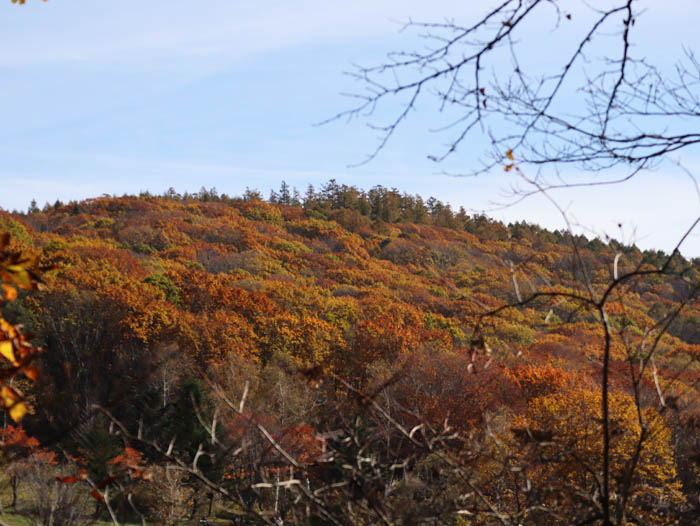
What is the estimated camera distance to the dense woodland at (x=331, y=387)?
2332 mm

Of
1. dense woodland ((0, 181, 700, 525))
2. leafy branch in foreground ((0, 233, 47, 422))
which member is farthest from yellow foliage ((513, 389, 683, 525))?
leafy branch in foreground ((0, 233, 47, 422))

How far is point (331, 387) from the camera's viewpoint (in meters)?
19.2

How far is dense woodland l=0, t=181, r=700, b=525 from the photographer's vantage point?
2.33m

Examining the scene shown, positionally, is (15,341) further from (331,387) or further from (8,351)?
(331,387)

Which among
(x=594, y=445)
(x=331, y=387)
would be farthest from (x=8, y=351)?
(x=331, y=387)

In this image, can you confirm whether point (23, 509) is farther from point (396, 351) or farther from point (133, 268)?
point (133, 268)

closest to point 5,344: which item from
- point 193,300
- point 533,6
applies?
point 533,6

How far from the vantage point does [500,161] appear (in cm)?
285

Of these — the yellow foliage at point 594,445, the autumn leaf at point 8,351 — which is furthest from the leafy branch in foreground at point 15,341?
the yellow foliage at point 594,445

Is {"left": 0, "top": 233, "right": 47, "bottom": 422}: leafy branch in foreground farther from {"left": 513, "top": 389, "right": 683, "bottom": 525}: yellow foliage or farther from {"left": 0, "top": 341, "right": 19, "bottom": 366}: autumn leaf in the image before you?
{"left": 513, "top": 389, "right": 683, "bottom": 525}: yellow foliage

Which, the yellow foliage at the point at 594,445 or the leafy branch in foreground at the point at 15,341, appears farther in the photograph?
the yellow foliage at the point at 594,445

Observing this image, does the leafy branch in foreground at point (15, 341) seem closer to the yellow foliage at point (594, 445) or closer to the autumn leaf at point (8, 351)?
the autumn leaf at point (8, 351)

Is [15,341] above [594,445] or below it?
above

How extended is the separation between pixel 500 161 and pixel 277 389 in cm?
2083
